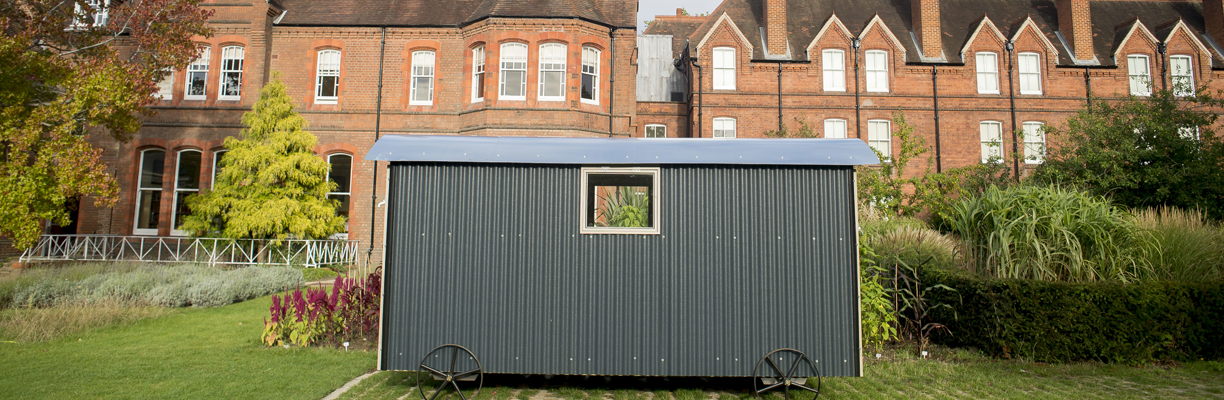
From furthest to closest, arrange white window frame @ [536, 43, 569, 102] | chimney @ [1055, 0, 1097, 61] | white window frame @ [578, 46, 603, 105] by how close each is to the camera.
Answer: chimney @ [1055, 0, 1097, 61]
white window frame @ [578, 46, 603, 105]
white window frame @ [536, 43, 569, 102]

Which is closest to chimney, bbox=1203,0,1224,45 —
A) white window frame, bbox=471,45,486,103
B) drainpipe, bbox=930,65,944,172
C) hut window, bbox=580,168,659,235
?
drainpipe, bbox=930,65,944,172

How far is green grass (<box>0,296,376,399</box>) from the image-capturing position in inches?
220

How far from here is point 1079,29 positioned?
21.0 m

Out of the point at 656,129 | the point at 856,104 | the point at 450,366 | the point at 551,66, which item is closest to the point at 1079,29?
the point at 856,104

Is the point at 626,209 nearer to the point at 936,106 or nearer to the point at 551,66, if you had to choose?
the point at 551,66

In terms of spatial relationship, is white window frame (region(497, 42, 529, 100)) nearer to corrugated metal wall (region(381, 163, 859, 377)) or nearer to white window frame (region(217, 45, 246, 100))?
white window frame (region(217, 45, 246, 100))

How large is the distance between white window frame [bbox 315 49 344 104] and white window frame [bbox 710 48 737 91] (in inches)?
482

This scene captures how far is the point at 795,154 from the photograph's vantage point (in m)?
5.71

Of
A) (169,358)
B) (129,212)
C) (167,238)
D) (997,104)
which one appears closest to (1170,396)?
(169,358)

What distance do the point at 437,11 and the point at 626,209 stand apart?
538 inches

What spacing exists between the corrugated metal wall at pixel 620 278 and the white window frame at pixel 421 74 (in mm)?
12459

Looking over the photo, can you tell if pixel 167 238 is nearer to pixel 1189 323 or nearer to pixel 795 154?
pixel 795 154

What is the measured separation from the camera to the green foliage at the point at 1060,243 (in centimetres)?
735

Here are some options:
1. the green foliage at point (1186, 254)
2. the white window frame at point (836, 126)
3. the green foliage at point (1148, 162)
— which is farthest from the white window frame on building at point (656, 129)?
the green foliage at point (1186, 254)
